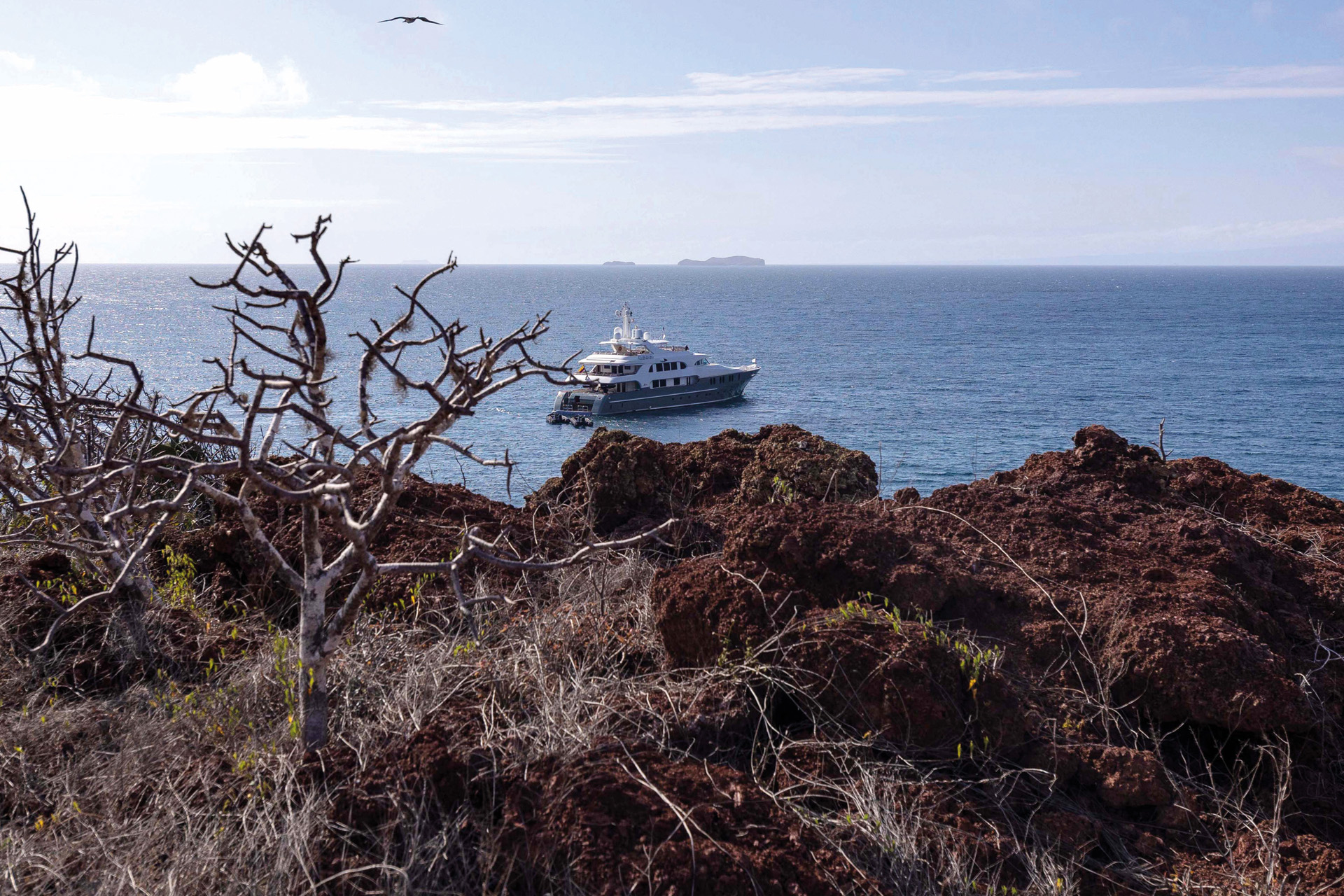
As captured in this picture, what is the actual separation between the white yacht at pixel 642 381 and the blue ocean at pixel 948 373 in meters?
0.97

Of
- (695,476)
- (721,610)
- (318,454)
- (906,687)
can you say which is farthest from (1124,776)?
(695,476)

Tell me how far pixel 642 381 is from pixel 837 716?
46.3 m

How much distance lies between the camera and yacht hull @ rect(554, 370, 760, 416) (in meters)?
47.7

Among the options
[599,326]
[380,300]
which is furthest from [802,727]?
[380,300]

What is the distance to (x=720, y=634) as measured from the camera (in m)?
3.85

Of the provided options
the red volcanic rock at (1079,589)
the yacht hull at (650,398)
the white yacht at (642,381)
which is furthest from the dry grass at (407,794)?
the yacht hull at (650,398)

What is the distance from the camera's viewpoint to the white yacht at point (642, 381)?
4781 centimetres

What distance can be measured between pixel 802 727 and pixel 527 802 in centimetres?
120

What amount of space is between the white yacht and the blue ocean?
970 mm

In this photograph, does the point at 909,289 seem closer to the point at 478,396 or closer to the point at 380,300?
the point at 380,300

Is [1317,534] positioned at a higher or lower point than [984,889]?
higher

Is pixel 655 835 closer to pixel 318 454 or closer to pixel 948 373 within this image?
pixel 318 454

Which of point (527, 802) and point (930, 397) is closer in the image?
point (527, 802)

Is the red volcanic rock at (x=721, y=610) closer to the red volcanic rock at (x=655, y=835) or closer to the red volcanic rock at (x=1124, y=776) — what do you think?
the red volcanic rock at (x=655, y=835)
